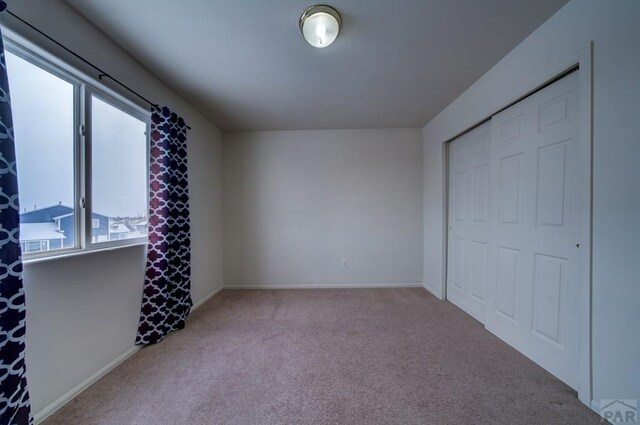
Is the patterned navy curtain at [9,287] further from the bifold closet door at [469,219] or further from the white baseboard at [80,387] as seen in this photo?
the bifold closet door at [469,219]

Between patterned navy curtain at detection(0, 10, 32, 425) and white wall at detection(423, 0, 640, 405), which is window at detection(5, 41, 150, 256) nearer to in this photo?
patterned navy curtain at detection(0, 10, 32, 425)

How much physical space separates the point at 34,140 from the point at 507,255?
340 cm

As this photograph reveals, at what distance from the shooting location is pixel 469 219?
2561 millimetres

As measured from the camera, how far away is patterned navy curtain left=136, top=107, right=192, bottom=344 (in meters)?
2.01

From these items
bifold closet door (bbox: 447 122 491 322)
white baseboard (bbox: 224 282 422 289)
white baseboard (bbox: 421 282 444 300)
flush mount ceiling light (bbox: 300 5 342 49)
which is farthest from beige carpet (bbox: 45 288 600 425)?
flush mount ceiling light (bbox: 300 5 342 49)

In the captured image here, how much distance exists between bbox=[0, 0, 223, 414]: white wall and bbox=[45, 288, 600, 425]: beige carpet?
0.21 m

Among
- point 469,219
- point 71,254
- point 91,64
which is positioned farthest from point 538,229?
point 91,64

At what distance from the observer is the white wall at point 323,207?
11.5 feet

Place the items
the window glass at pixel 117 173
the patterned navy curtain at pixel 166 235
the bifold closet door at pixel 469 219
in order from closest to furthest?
the window glass at pixel 117 173 → the patterned navy curtain at pixel 166 235 → the bifold closet door at pixel 469 219

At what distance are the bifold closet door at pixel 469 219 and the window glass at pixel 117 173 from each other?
129 inches

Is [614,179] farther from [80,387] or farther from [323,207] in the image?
[80,387]

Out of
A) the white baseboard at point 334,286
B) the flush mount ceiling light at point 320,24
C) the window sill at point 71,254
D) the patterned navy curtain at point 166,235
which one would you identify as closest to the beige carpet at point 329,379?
the patterned navy curtain at point 166,235

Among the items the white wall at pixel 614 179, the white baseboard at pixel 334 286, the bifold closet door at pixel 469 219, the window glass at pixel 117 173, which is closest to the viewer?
the white wall at pixel 614 179

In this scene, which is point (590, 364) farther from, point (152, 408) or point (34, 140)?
point (34, 140)
